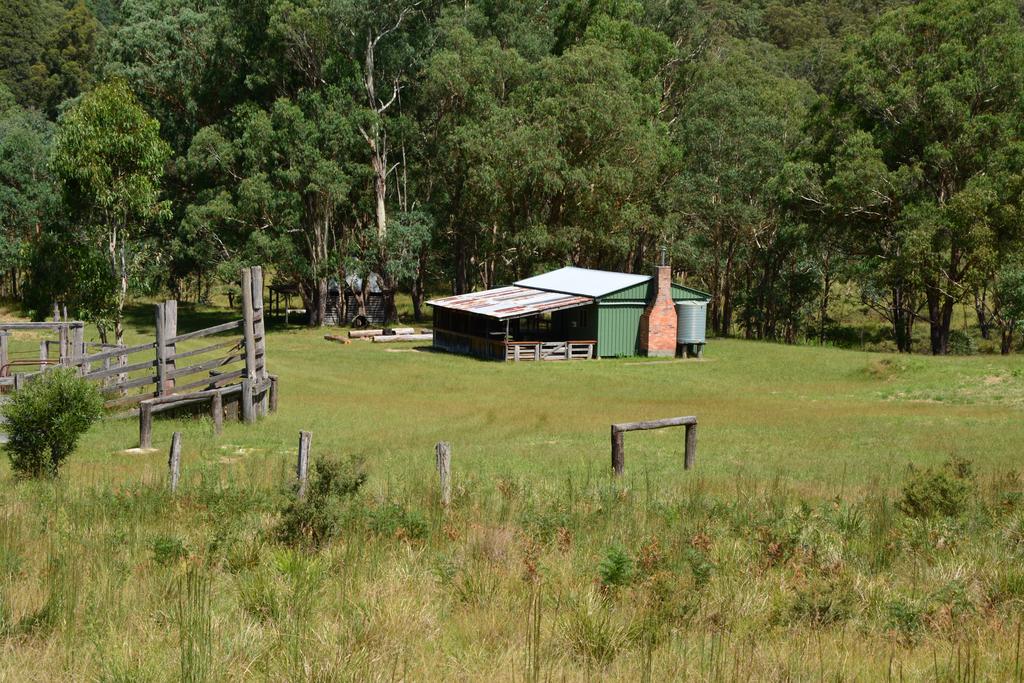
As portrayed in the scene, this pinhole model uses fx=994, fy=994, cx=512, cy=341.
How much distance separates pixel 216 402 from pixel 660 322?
26.2m

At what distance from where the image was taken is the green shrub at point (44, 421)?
1493cm

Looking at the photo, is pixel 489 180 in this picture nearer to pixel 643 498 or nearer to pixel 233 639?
pixel 643 498

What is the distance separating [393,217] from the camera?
63125 mm

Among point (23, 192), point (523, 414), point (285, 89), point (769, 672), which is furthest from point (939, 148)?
point (23, 192)

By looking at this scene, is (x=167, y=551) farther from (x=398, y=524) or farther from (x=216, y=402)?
(x=216, y=402)

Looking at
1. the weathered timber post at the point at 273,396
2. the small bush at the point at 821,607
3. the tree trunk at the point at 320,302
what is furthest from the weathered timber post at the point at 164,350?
the tree trunk at the point at 320,302

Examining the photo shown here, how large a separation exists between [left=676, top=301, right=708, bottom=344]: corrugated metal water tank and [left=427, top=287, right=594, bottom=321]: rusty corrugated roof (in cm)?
410

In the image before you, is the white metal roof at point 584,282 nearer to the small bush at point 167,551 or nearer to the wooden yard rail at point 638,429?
the wooden yard rail at point 638,429

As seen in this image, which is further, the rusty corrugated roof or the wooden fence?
the rusty corrugated roof

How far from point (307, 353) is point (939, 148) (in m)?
31.0

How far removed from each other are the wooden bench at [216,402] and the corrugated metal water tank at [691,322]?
22.8 metres

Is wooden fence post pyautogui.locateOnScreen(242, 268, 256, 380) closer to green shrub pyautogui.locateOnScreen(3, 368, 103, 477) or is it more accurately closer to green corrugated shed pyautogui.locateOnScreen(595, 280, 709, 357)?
green shrub pyautogui.locateOnScreen(3, 368, 103, 477)

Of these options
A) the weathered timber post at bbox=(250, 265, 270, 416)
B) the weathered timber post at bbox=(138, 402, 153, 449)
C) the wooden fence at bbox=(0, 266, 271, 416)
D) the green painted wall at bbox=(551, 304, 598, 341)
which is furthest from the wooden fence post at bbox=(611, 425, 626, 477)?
the green painted wall at bbox=(551, 304, 598, 341)

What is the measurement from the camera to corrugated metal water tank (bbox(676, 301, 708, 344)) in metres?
43.9
